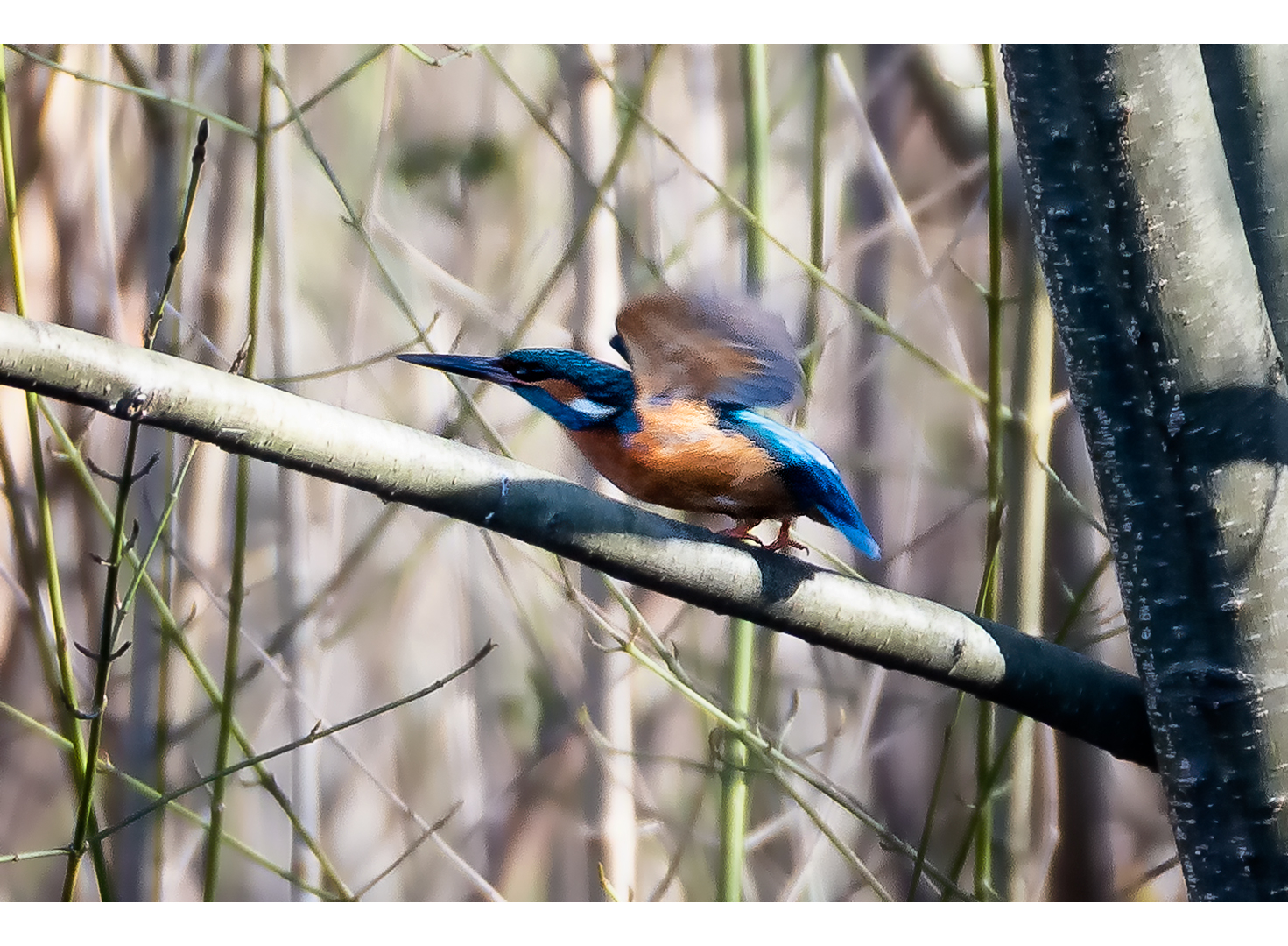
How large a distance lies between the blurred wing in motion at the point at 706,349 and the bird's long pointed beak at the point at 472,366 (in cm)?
15

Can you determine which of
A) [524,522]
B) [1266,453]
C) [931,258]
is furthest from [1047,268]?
[524,522]

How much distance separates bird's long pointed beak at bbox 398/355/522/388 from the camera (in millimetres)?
1259

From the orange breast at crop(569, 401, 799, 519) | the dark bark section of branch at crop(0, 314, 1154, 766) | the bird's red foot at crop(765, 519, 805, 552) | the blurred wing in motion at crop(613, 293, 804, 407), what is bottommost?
the dark bark section of branch at crop(0, 314, 1154, 766)

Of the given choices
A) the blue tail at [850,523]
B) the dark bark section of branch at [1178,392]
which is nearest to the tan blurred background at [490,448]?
the blue tail at [850,523]

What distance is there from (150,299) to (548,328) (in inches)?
18.4

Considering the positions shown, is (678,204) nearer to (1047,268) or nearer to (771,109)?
(771,109)

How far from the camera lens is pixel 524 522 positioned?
2.83 ft

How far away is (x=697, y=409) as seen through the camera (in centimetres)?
118

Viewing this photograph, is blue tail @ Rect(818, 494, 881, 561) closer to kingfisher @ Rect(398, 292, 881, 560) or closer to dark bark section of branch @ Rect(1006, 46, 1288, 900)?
kingfisher @ Rect(398, 292, 881, 560)

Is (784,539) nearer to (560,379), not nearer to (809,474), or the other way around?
(809,474)

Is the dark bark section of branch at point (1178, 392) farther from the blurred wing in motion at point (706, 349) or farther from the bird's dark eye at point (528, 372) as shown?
the bird's dark eye at point (528, 372)

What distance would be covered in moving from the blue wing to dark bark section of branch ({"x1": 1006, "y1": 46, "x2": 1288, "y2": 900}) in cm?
30

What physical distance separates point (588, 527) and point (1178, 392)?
1.73ft

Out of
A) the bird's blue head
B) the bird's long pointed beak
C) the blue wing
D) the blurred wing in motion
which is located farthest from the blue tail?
the bird's long pointed beak
